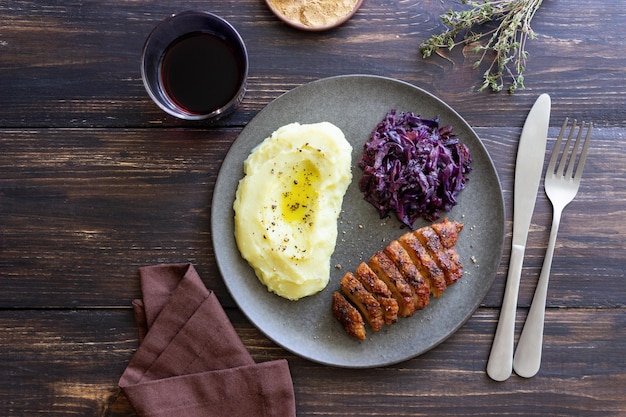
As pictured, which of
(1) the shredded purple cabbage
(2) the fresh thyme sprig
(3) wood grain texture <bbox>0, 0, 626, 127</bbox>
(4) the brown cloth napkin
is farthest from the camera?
(3) wood grain texture <bbox>0, 0, 626, 127</bbox>

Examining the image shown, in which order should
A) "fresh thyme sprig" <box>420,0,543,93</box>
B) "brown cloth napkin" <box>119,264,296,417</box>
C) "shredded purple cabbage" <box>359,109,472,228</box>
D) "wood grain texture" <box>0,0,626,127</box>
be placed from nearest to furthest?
"brown cloth napkin" <box>119,264,296,417</box> < "shredded purple cabbage" <box>359,109,472,228</box> < "fresh thyme sprig" <box>420,0,543,93</box> < "wood grain texture" <box>0,0,626,127</box>

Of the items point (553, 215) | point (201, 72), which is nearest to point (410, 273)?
point (553, 215)

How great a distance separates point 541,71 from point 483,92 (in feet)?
1.17

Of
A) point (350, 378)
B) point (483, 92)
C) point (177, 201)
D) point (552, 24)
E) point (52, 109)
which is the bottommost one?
point (350, 378)

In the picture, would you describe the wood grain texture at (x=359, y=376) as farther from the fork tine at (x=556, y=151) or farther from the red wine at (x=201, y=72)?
the red wine at (x=201, y=72)

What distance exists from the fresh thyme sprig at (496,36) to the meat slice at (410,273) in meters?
1.01

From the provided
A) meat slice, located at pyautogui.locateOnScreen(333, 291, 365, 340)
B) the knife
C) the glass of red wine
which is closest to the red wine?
the glass of red wine

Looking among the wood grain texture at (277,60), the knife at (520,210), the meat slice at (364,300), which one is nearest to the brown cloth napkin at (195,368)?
the meat slice at (364,300)

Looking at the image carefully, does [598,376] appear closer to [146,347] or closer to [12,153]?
[146,347]

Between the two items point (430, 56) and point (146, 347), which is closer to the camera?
point (146, 347)

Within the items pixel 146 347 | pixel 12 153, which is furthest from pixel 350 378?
pixel 12 153

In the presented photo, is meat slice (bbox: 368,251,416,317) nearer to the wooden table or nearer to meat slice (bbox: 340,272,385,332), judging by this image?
meat slice (bbox: 340,272,385,332)

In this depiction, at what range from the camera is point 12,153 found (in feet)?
11.5

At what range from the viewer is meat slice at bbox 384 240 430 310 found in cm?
326
